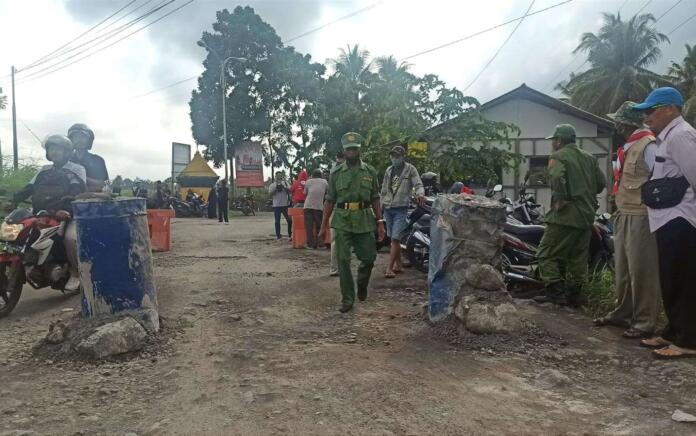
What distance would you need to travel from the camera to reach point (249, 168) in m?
32.4

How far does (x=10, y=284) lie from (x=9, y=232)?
1.63ft

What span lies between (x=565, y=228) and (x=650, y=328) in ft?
4.27

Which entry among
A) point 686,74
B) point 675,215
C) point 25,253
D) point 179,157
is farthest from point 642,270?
point 686,74

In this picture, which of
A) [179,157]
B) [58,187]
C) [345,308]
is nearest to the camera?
[345,308]

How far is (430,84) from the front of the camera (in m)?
12.2

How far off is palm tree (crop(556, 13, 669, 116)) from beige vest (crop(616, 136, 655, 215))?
3137 centimetres

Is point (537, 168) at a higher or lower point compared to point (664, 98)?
higher

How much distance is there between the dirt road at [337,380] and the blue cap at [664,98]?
182 centimetres

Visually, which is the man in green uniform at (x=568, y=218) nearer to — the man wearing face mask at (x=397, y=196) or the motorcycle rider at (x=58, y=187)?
the man wearing face mask at (x=397, y=196)

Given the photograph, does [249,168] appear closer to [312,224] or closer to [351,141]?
[312,224]

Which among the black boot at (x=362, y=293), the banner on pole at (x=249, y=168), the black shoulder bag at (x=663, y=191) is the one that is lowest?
the black boot at (x=362, y=293)

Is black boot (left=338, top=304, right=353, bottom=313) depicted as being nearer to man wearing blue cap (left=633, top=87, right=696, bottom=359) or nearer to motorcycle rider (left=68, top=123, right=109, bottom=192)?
man wearing blue cap (left=633, top=87, right=696, bottom=359)

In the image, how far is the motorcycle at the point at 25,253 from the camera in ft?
16.9

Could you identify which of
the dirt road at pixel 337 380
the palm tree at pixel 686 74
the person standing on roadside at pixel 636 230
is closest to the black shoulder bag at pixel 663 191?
the person standing on roadside at pixel 636 230
